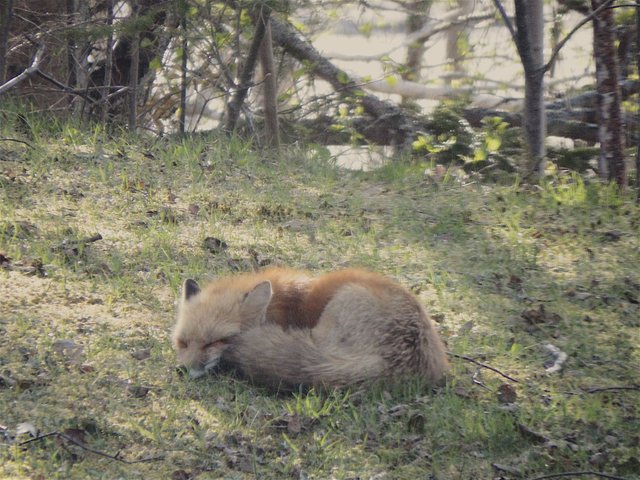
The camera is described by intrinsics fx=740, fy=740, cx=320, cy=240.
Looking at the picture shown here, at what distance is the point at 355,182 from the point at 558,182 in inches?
84.1

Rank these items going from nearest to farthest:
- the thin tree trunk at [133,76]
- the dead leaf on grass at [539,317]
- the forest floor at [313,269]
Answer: the forest floor at [313,269] → the dead leaf on grass at [539,317] → the thin tree trunk at [133,76]

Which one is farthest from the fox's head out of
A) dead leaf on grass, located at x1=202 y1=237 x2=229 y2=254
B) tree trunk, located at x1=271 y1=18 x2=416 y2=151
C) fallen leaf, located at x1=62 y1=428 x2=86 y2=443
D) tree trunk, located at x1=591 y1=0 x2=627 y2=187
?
tree trunk, located at x1=271 y1=18 x2=416 y2=151

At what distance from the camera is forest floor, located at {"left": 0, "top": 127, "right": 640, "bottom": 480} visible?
11.9 feet

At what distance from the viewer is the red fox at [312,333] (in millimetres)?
4043

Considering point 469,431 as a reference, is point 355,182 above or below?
above

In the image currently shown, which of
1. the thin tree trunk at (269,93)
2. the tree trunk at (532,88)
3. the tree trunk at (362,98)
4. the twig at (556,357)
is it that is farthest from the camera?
the tree trunk at (362,98)

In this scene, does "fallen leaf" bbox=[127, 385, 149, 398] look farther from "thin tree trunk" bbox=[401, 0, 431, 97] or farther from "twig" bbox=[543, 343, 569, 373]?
"thin tree trunk" bbox=[401, 0, 431, 97]

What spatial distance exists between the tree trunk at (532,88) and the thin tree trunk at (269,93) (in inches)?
118

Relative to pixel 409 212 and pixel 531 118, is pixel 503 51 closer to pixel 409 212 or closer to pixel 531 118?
pixel 531 118

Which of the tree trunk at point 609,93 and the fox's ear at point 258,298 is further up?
the tree trunk at point 609,93

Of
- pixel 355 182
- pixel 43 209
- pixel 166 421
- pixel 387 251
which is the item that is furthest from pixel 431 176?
pixel 166 421

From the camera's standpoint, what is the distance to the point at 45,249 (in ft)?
17.9

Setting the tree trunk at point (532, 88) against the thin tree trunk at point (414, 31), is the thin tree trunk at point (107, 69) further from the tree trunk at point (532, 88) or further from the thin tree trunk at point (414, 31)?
the thin tree trunk at point (414, 31)

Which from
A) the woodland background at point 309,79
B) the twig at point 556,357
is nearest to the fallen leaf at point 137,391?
the twig at point 556,357
